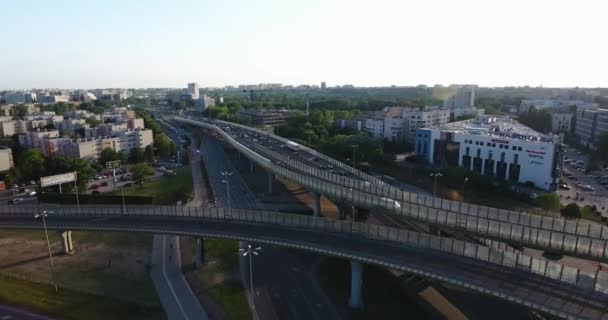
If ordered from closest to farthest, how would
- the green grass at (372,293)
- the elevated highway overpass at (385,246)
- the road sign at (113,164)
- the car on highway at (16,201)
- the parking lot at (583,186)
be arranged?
the elevated highway overpass at (385,246)
the green grass at (372,293)
the parking lot at (583,186)
the car on highway at (16,201)
the road sign at (113,164)

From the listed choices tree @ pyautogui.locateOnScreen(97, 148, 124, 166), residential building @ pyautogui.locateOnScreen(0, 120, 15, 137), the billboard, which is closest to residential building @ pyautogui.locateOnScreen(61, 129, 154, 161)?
tree @ pyautogui.locateOnScreen(97, 148, 124, 166)

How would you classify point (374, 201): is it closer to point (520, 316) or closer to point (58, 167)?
point (520, 316)

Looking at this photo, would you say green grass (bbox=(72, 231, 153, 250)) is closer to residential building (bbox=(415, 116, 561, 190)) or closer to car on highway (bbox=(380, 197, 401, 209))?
car on highway (bbox=(380, 197, 401, 209))

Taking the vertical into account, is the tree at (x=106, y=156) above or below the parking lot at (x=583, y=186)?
above

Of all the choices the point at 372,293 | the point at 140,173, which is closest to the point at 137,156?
the point at 140,173

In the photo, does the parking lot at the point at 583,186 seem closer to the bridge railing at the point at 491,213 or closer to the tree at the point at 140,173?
the bridge railing at the point at 491,213

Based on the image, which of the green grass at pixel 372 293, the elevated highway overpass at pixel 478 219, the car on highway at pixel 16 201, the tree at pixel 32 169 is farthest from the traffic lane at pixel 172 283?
the tree at pixel 32 169
